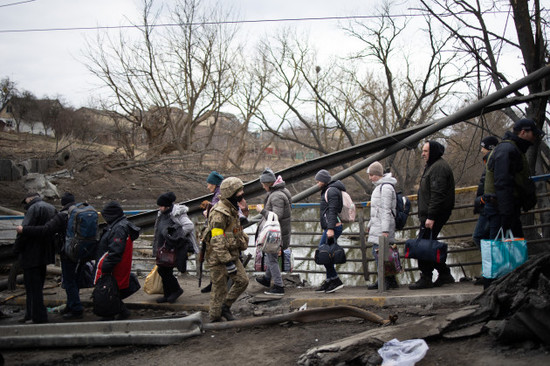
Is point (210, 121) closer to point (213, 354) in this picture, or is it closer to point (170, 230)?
point (170, 230)

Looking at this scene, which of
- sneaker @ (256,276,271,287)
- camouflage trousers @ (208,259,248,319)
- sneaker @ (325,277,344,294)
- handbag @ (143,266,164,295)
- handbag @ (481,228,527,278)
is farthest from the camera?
sneaker @ (256,276,271,287)

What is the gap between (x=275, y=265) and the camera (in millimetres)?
6535

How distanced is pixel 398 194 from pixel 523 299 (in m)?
2.75

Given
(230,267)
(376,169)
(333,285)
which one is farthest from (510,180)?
(230,267)

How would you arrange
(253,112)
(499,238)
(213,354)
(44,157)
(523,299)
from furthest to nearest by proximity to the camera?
(253,112), (44,157), (499,238), (213,354), (523,299)

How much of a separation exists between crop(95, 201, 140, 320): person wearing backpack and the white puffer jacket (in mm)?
3148

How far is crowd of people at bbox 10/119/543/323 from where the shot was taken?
5234 mm

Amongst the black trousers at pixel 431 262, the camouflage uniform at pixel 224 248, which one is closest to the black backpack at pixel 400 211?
the black trousers at pixel 431 262

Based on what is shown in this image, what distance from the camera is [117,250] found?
229 inches

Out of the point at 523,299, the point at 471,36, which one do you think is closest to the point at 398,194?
the point at 523,299

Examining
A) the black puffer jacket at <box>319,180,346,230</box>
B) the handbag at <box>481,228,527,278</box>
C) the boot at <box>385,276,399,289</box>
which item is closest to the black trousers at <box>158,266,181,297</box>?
the black puffer jacket at <box>319,180,346,230</box>

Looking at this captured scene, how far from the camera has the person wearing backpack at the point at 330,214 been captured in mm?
6371

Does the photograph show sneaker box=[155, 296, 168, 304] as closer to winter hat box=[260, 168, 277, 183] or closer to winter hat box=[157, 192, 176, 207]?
winter hat box=[157, 192, 176, 207]

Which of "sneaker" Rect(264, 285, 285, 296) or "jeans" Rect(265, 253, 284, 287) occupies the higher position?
"jeans" Rect(265, 253, 284, 287)
